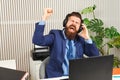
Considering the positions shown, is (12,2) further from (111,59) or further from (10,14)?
(111,59)

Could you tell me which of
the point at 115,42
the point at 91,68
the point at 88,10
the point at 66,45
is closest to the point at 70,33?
the point at 66,45

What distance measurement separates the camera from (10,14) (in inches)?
141

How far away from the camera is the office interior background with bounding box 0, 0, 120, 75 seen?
11.8 ft

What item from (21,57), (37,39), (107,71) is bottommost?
(21,57)

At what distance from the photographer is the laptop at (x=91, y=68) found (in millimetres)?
1355

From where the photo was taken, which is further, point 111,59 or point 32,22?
point 32,22

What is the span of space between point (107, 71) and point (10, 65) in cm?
151

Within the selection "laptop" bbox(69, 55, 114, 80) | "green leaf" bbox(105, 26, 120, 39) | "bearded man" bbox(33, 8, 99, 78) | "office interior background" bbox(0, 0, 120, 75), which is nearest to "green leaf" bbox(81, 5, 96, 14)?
"office interior background" bbox(0, 0, 120, 75)

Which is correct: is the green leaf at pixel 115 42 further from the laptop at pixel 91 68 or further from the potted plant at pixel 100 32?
the laptop at pixel 91 68

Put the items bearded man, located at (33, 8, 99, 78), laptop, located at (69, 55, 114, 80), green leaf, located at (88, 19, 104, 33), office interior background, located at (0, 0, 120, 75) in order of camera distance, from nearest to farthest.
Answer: laptop, located at (69, 55, 114, 80) → bearded man, located at (33, 8, 99, 78) → office interior background, located at (0, 0, 120, 75) → green leaf, located at (88, 19, 104, 33)

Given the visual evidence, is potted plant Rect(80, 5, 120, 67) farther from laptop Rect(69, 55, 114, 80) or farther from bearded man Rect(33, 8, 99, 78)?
laptop Rect(69, 55, 114, 80)

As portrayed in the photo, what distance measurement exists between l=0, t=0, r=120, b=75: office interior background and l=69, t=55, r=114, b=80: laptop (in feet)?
7.71

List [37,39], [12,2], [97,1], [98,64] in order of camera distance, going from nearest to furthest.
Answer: [98,64] < [37,39] < [12,2] < [97,1]

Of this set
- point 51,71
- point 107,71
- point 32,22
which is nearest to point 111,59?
point 107,71
